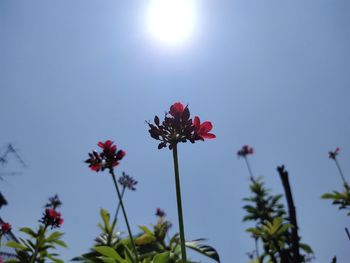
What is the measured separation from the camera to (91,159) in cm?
264

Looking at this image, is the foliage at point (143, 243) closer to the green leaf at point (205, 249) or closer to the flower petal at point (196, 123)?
the green leaf at point (205, 249)

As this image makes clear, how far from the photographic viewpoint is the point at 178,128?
61.5 inches

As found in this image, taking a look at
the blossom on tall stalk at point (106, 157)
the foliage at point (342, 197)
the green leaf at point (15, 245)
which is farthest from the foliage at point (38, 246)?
the foliage at point (342, 197)

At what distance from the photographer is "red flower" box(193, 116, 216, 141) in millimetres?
1608

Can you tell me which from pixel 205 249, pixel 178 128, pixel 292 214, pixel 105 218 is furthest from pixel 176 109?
pixel 105 218

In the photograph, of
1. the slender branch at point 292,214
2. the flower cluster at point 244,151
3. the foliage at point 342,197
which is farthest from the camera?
the flower cluster at point 244,151

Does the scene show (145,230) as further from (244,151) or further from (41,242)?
(244,151)

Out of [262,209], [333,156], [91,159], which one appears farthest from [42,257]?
[333,156]

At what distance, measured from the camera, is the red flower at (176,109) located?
5.32ft

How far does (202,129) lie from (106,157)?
130 cm

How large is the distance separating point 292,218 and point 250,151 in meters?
11.4

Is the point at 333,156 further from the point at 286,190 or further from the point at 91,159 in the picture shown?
the point at 91,159

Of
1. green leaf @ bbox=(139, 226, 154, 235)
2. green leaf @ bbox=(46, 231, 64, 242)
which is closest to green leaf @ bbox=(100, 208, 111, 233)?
green leaf @ bbox=(139, 226, 154, 235)

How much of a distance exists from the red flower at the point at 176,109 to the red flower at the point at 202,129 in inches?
Result: 4.4
